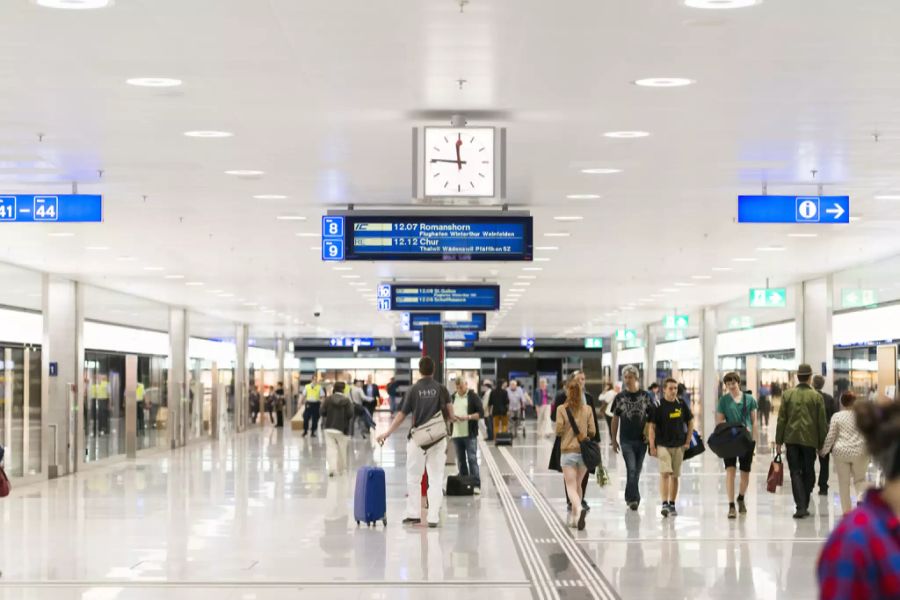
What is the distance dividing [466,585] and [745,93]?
4584 mm

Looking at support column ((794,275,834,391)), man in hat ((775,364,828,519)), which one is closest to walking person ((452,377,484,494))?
man in hat ((775,364,828,519))

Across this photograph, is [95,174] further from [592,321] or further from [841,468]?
[592,321]

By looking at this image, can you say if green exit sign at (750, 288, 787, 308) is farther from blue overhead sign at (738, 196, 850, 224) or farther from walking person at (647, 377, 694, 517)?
blue overhead sign at (738, 196, 850, 224)

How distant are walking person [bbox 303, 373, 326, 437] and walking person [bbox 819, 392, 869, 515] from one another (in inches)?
1047

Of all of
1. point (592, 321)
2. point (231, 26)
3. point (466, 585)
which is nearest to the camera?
point (231, 26)

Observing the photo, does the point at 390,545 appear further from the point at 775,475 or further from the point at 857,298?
the point at 857,298

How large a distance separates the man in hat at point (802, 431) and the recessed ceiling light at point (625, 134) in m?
5.02

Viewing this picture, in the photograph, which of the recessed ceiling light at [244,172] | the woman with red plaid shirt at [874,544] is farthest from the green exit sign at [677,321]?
the woman with red plaid shirt at [874,544]

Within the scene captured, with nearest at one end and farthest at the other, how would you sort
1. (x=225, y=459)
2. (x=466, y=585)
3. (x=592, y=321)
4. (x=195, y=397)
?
(x=466, y=585), (x=225, y=459), (x=195, y=397), (x=592, y=321)

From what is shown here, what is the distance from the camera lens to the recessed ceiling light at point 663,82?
957 centimetres

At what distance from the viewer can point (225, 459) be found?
29.2 metres

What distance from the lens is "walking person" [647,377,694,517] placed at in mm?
15711

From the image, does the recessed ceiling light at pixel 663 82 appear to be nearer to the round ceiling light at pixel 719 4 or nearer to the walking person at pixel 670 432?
the round ceiling light at pixel 719 4

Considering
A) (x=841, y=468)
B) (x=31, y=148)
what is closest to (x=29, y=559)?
(x=31, y=148)
